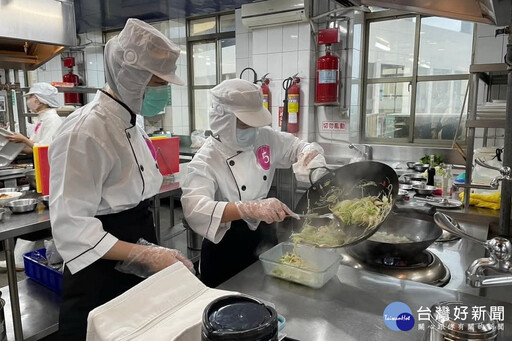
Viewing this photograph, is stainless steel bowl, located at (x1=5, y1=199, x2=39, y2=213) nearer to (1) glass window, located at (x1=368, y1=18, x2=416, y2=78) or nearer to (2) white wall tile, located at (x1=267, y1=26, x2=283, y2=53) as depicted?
(2) white wall tile, located at (x1=267, y1=26, x2=283, y2=53)

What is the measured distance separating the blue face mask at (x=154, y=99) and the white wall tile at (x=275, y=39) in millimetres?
3321

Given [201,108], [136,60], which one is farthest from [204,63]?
[136,60]

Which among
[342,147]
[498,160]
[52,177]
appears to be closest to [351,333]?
[52,177]

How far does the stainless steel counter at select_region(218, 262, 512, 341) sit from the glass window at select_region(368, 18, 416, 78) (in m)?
4.21

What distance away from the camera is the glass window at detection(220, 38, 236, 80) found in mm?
6230

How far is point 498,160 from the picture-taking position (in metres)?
2.71

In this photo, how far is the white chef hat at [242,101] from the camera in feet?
5.90

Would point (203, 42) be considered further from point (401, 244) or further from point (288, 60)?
point (401, 244)

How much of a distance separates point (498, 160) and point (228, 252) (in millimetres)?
2113

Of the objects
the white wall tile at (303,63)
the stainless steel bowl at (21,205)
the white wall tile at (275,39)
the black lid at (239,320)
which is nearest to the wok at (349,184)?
the black lid at (239,320)

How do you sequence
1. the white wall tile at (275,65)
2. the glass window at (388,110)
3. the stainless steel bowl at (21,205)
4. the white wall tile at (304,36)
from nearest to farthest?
the stainless steel bowl at (21,205) → the white wall tile at (304,36) → the white wall tile at (275,65) → the glass window at (388,110)

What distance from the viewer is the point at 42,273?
9.20 ft

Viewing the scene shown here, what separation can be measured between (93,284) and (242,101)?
1.03 m

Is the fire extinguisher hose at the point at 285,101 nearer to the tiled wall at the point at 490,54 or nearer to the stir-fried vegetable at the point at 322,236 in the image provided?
the tiled wall at the point at 490,54
